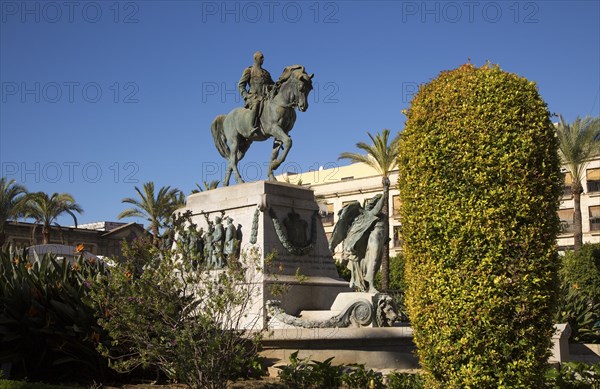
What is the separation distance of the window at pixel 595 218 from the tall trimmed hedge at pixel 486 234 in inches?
1818

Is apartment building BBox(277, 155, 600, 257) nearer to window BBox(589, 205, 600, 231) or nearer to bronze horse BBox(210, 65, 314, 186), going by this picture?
window BBox(589, 205, 600, 231)

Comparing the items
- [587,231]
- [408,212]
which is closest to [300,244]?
[408,212]

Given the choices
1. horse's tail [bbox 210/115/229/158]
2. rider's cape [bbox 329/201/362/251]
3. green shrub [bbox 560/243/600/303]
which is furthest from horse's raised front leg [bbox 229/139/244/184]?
green shrub [bbox 560/243/600/303]

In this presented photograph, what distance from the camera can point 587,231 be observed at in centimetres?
4956

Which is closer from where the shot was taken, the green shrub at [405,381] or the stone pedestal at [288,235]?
the green shrub at [405,381]

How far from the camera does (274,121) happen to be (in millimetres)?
14508

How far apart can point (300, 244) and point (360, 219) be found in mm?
1351

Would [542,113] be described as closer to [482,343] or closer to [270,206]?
[482,343]

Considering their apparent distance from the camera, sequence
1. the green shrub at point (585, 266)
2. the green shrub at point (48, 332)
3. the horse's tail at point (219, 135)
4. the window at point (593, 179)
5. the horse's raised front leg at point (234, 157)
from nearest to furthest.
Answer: the green shrub at point (48, 332)
the horse's raised front leg at point (234, 157)
the horse's tail at point (219, 135)
the green shrub at point (585, 266)
the window at point (593, 179)

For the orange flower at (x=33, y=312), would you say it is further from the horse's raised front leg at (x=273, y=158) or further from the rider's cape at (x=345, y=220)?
the horse's raised front leg at (x=273, y=158)

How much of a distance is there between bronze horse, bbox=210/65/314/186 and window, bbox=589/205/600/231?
1594 inches

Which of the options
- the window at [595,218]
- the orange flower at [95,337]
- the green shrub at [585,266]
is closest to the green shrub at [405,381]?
the orange flower at [95,337]

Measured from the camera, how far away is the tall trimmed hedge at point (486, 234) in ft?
21.9

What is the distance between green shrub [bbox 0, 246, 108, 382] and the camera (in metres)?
9.17
